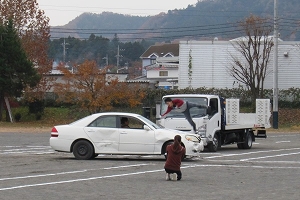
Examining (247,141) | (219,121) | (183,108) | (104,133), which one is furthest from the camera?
(247,141)

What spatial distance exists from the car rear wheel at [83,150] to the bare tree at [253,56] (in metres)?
41.8

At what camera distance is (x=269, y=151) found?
27375 mm

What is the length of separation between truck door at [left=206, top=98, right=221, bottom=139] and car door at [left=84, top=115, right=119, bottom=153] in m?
5.39

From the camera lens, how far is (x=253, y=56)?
6322 cm

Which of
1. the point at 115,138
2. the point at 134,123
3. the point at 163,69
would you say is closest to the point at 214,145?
the point at 134,123

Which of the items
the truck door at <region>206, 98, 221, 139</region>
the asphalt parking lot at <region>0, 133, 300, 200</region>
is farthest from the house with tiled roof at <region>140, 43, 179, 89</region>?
the asphalt parking lot at <region>0, 133, 300, 200</region>

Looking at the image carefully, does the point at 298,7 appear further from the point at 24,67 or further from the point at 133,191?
the point at 133,191

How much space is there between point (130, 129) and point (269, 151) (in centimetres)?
813

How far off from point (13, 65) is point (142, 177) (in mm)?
40605

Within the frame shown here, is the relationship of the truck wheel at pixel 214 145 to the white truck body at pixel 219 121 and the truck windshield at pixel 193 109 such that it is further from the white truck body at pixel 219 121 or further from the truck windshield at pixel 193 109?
the truck windshield at pixel 193 109

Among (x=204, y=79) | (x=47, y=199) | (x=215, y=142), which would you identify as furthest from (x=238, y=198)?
(x=204, y=79)

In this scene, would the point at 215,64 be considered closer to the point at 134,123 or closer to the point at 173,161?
the point at 134,123

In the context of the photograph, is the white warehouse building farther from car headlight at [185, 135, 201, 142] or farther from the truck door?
car headlight at [185, 135, 201, 142]

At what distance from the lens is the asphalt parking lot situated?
14023 millimetres
